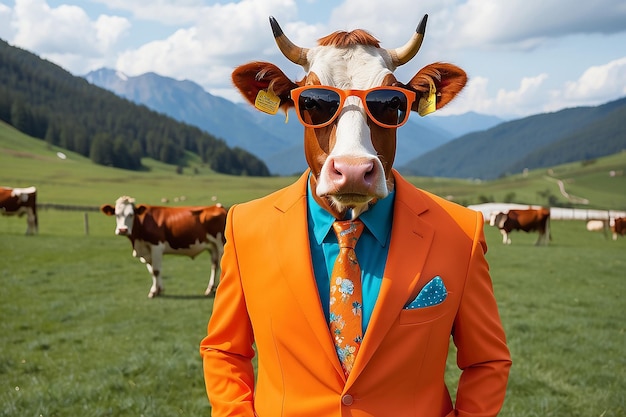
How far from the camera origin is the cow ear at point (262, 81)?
273 centimetres

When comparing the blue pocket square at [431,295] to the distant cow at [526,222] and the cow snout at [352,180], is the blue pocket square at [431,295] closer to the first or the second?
the cow snout at [352,180]

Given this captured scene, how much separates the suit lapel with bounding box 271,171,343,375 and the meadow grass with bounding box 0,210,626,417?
13.6ft

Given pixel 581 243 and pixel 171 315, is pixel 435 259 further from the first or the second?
pixel 581 243

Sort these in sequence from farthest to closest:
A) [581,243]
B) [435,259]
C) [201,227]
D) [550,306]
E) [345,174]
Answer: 1. [581,243]
2. [201,227]
3. [550,306]
4. [435,259]
5. [345,174]

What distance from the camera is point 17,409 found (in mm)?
5594

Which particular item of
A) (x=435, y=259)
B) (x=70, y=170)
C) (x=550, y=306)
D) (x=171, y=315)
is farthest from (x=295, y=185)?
(x=70, y=170)

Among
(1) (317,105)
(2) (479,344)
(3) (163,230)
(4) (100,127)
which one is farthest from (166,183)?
(2) (479,344)

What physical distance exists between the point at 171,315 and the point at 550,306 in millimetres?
8044

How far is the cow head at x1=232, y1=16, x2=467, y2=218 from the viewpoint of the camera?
6.89ft

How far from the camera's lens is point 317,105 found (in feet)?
7.68

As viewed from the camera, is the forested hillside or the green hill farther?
the forested hillside

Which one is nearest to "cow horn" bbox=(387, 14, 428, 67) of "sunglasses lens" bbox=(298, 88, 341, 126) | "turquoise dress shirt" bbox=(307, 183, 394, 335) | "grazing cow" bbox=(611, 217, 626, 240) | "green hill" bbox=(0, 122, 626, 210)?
"sunglasses lens" bbox=(298, 88, 341, 126)

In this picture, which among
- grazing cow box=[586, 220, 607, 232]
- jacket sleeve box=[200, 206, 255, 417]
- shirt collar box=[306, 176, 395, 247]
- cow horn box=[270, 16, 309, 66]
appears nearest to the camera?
shirt collar box=[306, 176, 395, 247]

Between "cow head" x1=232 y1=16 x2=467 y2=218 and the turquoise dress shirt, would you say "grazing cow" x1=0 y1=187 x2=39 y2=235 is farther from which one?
the turquoise dress shirt
